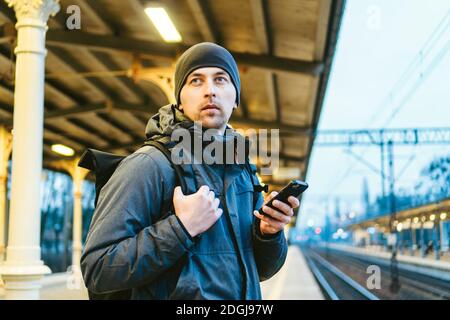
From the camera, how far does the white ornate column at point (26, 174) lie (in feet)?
20.0

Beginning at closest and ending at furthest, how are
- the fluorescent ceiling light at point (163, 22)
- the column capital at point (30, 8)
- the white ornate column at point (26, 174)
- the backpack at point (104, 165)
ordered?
the backpack at point (104, 165) < the white ornate column at point (26, 174) < the column capital at point (30, 8) < the fluorescent ceiling light at point (163, 22)

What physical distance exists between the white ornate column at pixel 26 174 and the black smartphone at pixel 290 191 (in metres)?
5.09

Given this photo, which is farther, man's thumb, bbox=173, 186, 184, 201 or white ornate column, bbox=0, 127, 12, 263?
white ornate column, bbox=0, 127, 12, 263

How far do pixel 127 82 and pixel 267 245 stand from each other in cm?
1171

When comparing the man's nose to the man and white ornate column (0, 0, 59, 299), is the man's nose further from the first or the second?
white ornate column (0, 0, 59, 299)

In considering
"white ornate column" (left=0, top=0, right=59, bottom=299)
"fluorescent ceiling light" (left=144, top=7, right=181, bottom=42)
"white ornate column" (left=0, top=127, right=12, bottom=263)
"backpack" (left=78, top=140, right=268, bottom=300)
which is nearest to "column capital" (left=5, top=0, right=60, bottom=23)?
"white ornate column" (left=0, top=0, right=59, bottom=299)

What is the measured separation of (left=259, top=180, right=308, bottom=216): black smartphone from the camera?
1.48 m

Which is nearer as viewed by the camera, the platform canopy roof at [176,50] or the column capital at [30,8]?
the column capital at [30,8]

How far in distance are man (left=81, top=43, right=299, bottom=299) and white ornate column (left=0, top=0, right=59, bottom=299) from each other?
488cm

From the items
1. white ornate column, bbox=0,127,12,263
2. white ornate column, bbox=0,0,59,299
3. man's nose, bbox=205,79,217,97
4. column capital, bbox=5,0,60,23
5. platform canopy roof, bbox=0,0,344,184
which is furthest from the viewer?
white ornate column, bbox=0,127,12,263

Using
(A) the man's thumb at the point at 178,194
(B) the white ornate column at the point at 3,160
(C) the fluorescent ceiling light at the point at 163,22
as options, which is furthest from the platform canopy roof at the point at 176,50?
(A) the man's thumb at the point at 178,194

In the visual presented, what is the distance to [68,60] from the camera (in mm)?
11203

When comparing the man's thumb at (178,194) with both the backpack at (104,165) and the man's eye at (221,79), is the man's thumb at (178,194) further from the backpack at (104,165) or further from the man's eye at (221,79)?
the man's eye at (221,79)
